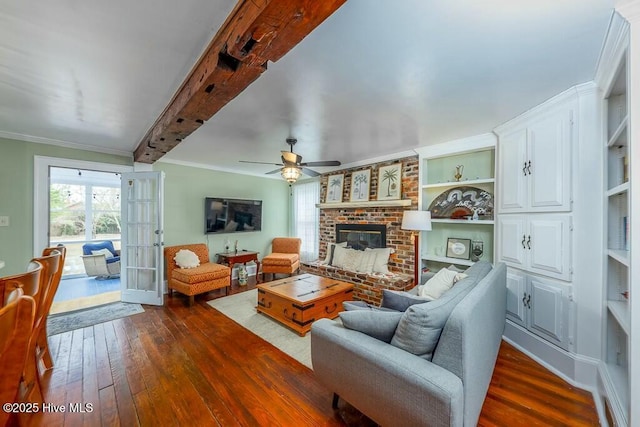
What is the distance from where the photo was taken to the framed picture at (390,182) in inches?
159

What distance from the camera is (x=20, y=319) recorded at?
739mm

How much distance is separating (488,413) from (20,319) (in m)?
2.51

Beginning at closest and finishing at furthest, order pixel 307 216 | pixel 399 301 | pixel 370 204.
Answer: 1. pixel 399 301
2. pixel 370 204
3. pixel 307 216

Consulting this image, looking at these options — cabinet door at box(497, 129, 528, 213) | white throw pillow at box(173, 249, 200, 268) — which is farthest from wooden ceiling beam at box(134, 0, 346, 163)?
cabinet door at box(497, 129, 528, 213)

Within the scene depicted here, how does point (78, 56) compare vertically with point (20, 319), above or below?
above

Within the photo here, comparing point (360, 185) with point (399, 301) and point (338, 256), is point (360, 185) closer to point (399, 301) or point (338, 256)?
point (338, 256)

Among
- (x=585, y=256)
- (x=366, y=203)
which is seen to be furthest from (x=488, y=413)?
(x=366, y=203)

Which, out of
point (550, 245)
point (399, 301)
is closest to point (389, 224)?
point (550, 245)

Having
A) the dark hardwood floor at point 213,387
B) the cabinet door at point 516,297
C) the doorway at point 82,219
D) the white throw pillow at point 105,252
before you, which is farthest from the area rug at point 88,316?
the cabinet door at point 516,297

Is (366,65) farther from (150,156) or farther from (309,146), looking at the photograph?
(150,156)

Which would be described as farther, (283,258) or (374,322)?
(283,258)

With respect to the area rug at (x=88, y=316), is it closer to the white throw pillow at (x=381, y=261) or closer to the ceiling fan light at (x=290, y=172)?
the ceiling fan light at (x=290, y=172)

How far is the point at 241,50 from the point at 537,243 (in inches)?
116

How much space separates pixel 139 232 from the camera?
3820mm
